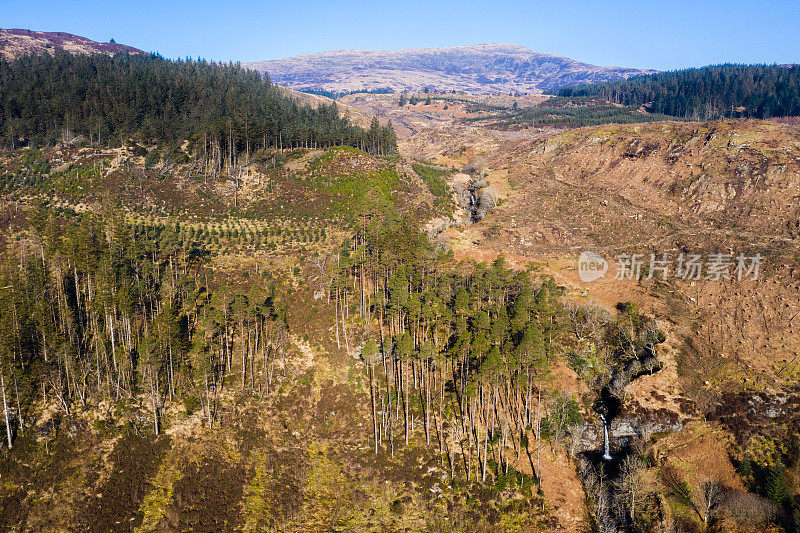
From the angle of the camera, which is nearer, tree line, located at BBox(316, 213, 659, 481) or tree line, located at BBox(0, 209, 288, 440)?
tree line, located at BBox(316, 213, 659, 481)

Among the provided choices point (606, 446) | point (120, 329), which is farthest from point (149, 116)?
point (606, 446)

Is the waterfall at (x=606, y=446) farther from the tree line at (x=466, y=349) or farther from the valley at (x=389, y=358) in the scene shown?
the tree line at (x=466, y=349)

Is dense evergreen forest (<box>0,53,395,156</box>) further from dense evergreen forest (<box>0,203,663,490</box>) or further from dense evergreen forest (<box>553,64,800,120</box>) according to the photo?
dense evergreen forest (<box>553,64,800,120</box>)

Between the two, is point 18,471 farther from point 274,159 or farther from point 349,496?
point 274,159

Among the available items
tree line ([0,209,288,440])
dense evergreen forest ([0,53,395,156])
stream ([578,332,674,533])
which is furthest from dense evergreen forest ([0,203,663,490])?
dense evergreen forest ([0,53,395,156])

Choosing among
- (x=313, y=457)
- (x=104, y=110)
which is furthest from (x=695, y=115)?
(x=104, y=110)

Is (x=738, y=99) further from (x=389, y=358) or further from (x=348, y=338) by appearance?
(x=348, y=338)

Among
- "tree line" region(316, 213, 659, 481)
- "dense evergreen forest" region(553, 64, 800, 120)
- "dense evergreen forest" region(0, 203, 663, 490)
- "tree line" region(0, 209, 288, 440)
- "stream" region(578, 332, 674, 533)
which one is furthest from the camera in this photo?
"dense evergreen forest" region(553, 64, 800, 120)

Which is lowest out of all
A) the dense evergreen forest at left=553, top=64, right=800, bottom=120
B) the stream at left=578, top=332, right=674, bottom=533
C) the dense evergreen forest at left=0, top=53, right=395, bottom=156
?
the stream at left=578, top=332, right=674, bottom=533
